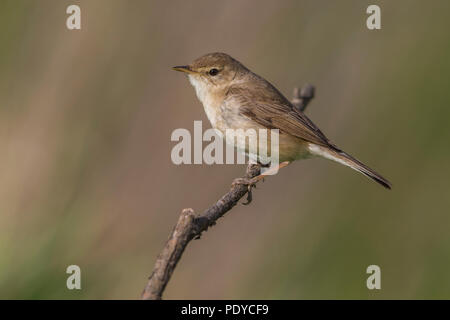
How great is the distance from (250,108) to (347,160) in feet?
2.81

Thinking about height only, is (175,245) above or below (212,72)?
below

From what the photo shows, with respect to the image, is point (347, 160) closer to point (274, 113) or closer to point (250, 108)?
point (274, 113)

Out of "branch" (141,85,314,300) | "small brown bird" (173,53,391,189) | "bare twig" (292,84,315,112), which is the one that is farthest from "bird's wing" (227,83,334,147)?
"branch" (141,85,314,300)

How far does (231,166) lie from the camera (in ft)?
16.7

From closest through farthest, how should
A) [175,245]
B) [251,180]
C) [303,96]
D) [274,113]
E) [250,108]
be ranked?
[175,245] → [251,180] → [250,108] → [274,113] → [303,96]

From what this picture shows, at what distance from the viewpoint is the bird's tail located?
3.41 metres

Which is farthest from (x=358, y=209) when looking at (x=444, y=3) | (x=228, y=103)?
(x=444, y=3)

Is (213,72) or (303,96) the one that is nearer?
(213,72)

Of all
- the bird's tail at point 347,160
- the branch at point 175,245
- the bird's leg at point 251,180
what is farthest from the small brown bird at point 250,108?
the branch at point 175,245

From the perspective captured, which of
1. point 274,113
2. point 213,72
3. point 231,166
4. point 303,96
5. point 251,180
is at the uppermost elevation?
point 213,72

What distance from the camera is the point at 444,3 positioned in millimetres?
5184

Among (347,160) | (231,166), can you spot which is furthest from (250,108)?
(231,166)

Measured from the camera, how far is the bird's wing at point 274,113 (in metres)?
3.87

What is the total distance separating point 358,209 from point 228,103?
1.68 m
